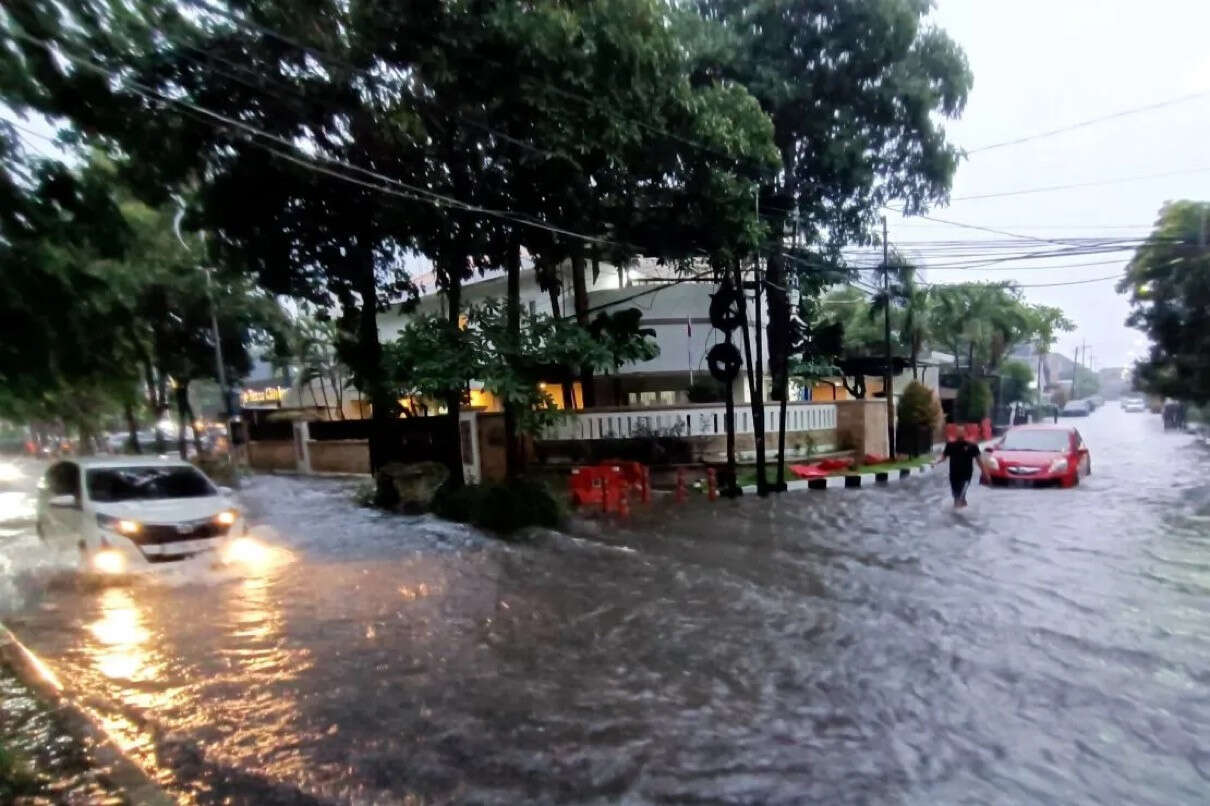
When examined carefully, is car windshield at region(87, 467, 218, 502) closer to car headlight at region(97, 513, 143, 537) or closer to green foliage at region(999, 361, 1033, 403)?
car headlight at region(97, 513, 143, 537)

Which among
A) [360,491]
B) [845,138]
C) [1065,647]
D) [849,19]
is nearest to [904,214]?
[845,138]

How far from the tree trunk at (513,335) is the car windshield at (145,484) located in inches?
167

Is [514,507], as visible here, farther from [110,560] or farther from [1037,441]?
[1037,441]

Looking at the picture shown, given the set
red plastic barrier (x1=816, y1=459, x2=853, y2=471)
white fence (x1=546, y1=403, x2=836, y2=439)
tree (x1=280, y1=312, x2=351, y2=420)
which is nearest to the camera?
white fence (x1=546, y1=403, x2=836, y2=439)

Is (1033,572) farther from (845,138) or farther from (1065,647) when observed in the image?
(845,138)

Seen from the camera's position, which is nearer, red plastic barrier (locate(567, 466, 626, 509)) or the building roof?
the building roof

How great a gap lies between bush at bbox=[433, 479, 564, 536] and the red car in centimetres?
927

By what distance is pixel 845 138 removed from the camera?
685 inches

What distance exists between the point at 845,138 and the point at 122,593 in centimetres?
1474

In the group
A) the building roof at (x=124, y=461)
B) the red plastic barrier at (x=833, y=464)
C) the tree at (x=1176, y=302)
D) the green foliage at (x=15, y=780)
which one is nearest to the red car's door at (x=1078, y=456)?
the red plastic barrier at (x=833, y=464)

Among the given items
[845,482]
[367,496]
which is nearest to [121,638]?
[367,496]

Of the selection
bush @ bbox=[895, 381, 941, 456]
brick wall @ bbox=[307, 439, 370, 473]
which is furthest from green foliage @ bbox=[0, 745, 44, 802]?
bush @ bbox=[895, 381, 941, 456]

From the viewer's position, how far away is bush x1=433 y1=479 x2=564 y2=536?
13.2 m

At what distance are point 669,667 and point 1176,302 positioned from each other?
26801 millimetres
